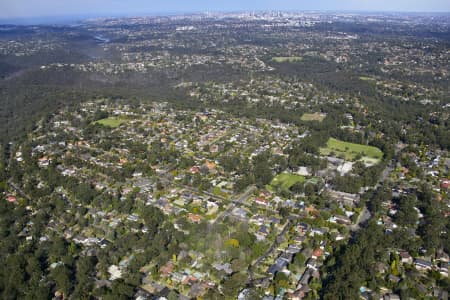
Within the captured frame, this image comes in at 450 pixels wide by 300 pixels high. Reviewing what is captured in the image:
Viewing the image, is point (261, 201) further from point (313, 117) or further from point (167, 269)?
point (313, 117)

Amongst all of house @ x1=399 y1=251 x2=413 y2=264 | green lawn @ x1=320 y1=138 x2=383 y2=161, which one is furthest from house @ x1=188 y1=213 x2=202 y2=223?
green lawn @ x1=320 y1=138 x2=383 y2=161

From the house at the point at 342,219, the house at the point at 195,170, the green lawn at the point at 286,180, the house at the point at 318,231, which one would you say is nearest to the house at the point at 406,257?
the house at the point at 342,219

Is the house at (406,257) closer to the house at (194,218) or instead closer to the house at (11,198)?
the house at (194,218)

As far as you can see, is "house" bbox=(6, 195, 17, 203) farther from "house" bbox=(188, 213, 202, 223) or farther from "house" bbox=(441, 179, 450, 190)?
"house" bbox=(441, 179, 450, 190)

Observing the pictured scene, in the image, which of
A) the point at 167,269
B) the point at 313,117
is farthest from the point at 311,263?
the point at 313,117

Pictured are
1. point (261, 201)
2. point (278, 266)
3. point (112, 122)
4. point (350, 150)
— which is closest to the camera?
point (278, 266)

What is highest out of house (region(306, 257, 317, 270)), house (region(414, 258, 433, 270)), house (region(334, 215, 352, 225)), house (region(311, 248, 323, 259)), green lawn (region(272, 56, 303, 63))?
green lawn (region(272, 56, 303, 63))

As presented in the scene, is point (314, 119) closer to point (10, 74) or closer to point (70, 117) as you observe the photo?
point (70, 117)
